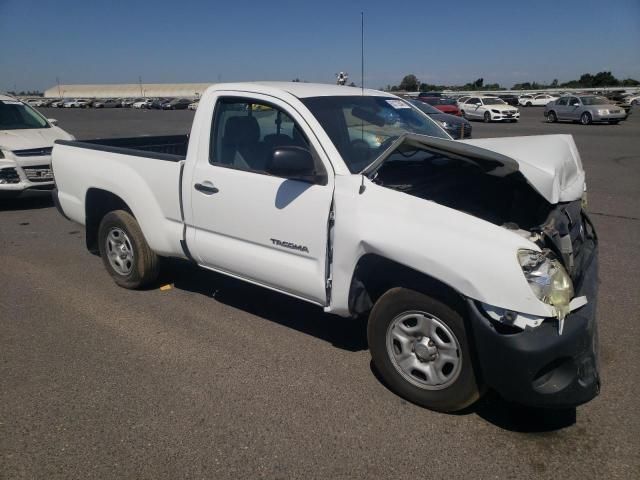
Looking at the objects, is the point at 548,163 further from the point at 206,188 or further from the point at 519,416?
the point at 206,188

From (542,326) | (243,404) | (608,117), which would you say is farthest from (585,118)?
(243,404)

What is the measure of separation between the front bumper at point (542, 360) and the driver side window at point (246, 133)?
2.00 meters

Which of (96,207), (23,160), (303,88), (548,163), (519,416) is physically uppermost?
(303,88)

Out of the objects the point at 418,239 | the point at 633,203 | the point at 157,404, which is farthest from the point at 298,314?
the point at 633,203

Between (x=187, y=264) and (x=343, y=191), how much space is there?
126 inches

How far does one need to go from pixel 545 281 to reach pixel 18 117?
9946mm

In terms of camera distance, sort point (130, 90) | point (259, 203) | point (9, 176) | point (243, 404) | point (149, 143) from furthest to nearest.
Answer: point (130, 90)
point (9, 176)
point (149, 143)
point (259, 203)
point (243, 404)

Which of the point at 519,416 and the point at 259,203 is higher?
the point at 259,203

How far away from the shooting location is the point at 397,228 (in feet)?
9.98

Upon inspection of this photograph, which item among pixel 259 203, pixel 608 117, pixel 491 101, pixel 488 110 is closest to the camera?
pixel 259 203

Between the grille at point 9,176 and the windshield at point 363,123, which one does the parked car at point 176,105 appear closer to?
the grille at point 9,176

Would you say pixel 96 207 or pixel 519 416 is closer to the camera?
pixel 519 416

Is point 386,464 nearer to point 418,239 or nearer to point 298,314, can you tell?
point 418,239

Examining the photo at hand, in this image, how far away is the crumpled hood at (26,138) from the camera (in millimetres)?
8492
